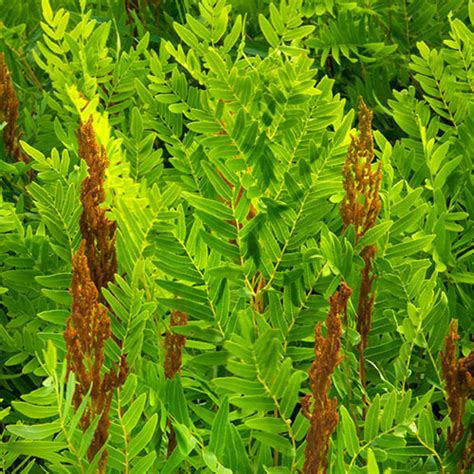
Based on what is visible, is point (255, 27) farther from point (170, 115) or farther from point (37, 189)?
point (37, 189)

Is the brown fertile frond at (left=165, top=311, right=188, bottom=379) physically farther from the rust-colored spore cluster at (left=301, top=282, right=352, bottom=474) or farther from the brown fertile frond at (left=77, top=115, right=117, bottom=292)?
the rust-colored spore cluster at (left=301, top=282, right=352, bottom=474)

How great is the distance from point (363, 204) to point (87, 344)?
1.30ft

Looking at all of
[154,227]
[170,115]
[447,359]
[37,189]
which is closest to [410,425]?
[447,359]

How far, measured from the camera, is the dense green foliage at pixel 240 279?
3.56 ft

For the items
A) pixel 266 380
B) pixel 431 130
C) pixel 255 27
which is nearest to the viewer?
pixel 266 380

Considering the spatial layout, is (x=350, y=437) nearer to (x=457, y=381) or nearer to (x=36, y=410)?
(x=457, y=381)

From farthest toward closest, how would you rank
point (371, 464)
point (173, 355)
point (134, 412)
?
point (173, 355) < point (134, 412) < point (371, 464)

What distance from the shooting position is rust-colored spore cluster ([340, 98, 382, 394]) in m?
1.21

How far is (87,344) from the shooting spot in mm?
1006

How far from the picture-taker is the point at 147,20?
243 cm

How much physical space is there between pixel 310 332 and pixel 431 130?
634 millimetres

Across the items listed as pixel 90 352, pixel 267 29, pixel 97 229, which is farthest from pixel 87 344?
pixel 267 29

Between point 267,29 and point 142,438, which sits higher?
point 267,29

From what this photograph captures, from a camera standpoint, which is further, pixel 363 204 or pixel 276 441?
pixel 363 204
